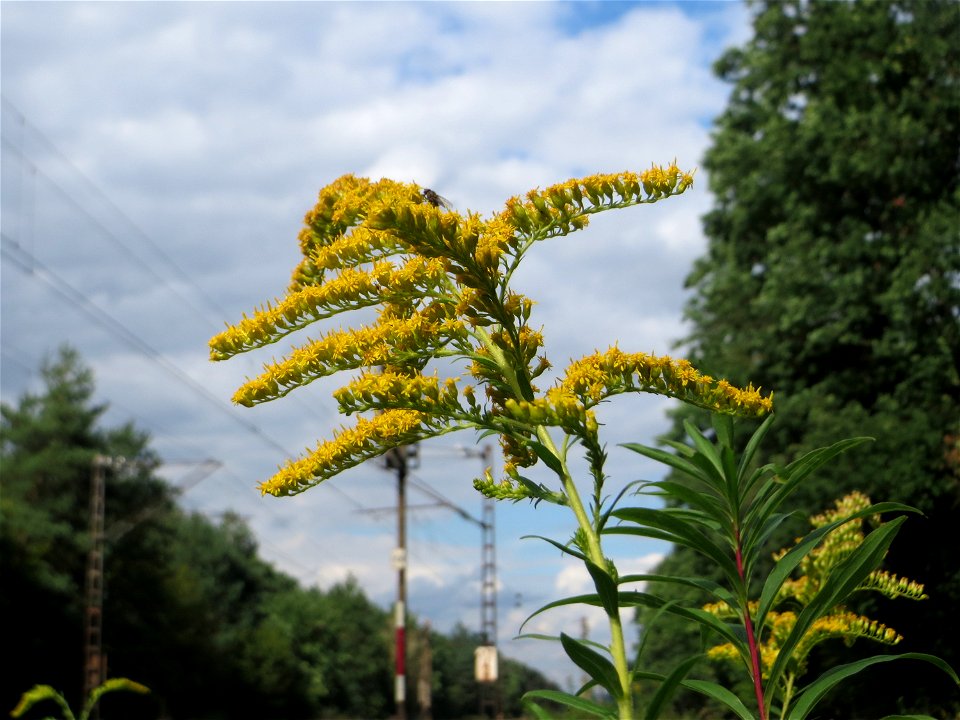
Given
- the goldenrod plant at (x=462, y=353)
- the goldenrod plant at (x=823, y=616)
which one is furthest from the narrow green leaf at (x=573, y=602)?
the goldenrod plant at (x=823, y=616)

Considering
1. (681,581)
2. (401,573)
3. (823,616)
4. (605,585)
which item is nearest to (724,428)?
(681,581)

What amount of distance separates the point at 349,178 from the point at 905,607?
49.0 feet

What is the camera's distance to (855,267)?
17.8 meters

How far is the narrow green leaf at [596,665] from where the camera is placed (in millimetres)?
2533

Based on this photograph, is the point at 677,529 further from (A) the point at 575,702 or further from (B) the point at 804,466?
(A) the point at 575,702

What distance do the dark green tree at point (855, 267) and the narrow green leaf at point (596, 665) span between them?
499 inches

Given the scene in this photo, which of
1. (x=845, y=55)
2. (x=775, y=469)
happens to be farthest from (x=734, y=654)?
(x=845, y=55)

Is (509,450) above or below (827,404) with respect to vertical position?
below

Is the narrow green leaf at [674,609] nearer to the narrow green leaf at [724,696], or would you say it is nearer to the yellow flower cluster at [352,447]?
the narrow green leaf at [724,696]

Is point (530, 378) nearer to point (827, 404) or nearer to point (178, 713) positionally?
point (827, 404)

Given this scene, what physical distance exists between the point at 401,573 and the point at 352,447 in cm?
2827

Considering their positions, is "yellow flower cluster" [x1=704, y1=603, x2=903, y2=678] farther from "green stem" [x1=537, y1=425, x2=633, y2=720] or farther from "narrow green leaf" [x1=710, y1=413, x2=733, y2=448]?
"green stem" [x1=537, y1=425, x2=633, y2=720]

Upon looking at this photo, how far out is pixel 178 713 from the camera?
5247 cm

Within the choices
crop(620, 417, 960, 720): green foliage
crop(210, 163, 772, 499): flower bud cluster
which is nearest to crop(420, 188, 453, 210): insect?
crop(210, 163, 772, 499): flower bud cluster
